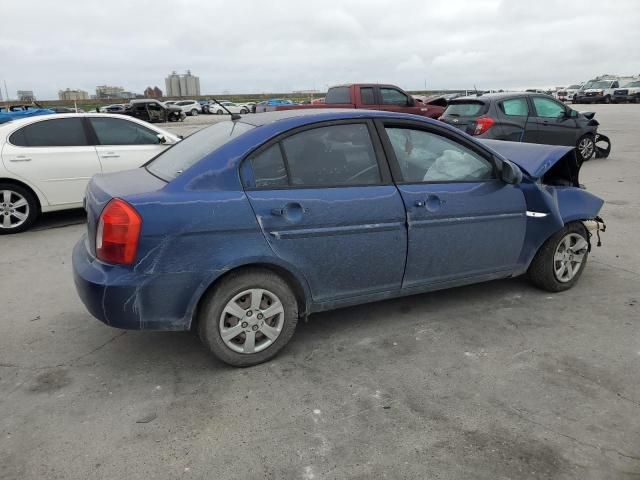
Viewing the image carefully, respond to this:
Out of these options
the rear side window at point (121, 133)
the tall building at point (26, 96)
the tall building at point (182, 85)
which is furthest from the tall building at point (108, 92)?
the rear side window at point (121, 133)

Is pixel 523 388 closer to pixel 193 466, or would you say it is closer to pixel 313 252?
pixel 313 252

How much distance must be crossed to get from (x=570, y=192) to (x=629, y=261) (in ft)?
4.51

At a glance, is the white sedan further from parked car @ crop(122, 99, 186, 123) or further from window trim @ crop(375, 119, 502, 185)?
parked car @ crop(122, 99, 186, 123)

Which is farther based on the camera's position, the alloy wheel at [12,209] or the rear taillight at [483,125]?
the rear taillight at [483,125]

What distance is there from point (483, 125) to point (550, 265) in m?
6.49

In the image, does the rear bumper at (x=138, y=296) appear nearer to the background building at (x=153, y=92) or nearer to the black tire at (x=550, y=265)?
the black tire at (x=550, y=265)

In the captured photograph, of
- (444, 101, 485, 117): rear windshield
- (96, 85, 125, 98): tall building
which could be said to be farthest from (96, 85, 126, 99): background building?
(444, 101, 485, 117): rear windshield

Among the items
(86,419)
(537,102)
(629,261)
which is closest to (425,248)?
(86,419)

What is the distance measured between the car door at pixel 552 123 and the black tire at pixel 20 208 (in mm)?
9235

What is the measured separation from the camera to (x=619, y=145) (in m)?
14.9

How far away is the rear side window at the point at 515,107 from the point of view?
34.7 feet

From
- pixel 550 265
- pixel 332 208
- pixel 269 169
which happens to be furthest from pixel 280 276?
pixel 550 265

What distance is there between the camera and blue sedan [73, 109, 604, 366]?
3.04 meters

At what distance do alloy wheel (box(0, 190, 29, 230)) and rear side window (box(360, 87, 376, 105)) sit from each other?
9.13 meters
